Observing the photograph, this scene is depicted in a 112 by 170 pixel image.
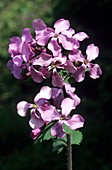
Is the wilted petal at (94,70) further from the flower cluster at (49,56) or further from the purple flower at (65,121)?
the purple flower at (65,121)

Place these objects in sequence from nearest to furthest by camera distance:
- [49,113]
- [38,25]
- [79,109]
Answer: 1. [49,113]
2. [38,25]
3. [79,109]

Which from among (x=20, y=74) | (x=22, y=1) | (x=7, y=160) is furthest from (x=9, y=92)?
(x=20, y=74)

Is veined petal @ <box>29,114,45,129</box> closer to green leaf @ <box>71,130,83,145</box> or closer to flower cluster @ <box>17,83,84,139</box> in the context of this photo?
flower cluster @ <box>17,83,84,139</box>

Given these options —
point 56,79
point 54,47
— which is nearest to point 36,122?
point 56,79

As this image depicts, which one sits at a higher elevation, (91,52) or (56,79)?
(91,52)

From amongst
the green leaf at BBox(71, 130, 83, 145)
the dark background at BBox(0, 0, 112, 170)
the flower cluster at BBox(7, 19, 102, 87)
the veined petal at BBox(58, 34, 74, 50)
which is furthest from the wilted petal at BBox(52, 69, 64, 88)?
the dark background at BBox(0, 0, 112, 170)

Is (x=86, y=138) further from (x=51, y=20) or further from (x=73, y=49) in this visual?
(x=51, y=20)

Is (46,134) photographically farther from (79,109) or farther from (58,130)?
(79,109)
